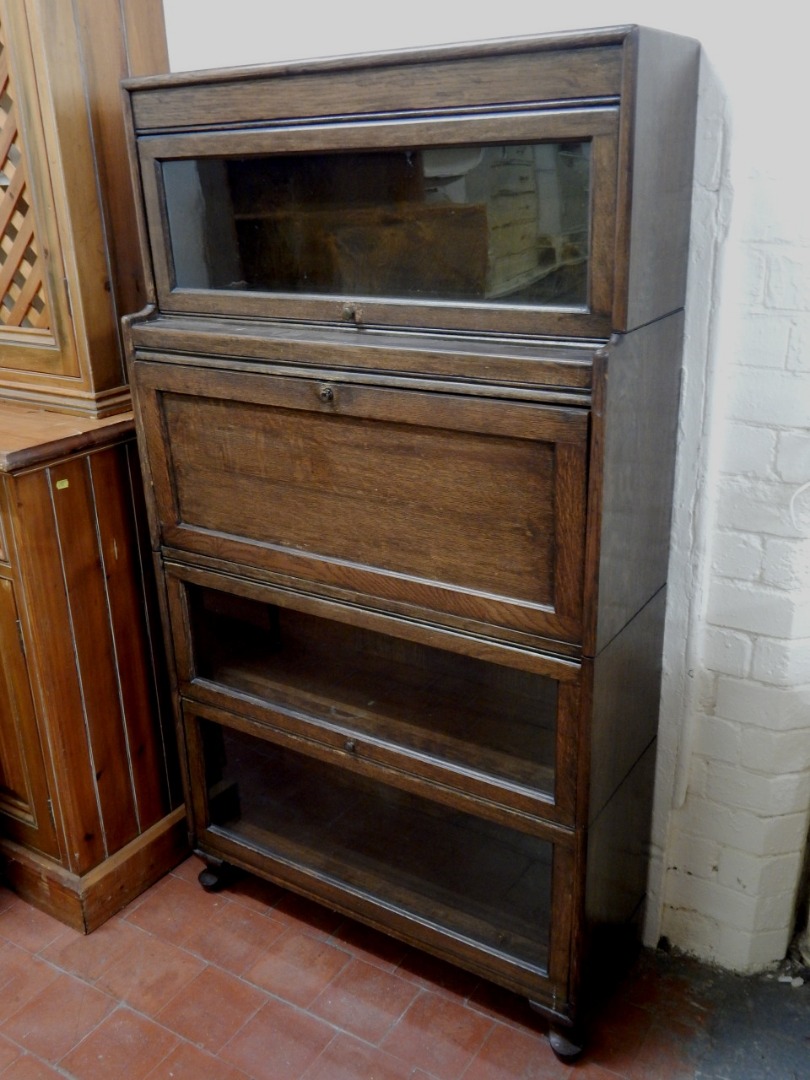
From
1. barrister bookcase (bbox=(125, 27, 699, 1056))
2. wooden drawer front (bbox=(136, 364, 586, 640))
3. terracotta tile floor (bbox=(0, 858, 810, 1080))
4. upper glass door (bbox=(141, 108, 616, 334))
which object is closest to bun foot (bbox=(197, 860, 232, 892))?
terracotta tile floor (bbox=(0, 858, 810, 1080))

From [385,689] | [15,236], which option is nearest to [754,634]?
[385,689]

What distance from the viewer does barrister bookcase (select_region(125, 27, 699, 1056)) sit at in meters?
1.44

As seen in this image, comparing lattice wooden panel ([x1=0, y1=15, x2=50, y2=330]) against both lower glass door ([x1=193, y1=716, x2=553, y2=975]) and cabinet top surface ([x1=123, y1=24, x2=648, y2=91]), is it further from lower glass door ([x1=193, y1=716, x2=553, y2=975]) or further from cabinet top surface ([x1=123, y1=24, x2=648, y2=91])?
lower glass door ([x1=193, y1=716, x2=553, y2=975])

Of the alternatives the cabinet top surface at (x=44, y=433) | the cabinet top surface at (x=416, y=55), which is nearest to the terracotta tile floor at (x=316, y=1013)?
the cabinet top surface at (x=44, y=433)

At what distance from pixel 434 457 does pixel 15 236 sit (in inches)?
45.4

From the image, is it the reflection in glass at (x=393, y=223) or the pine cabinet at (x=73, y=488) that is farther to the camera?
the pine cabinet at (x=73, y=488)

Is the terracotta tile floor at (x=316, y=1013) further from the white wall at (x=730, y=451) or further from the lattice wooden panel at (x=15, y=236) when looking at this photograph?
the lattice wooden panel at (x=15, y=236)

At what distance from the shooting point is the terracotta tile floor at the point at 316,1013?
1876 mm

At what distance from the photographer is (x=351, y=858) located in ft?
6.91

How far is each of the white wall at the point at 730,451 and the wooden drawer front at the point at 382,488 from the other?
415 mm

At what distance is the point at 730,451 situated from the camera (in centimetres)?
176

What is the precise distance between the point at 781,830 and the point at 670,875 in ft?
0.90

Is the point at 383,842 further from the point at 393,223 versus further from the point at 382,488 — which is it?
the point at 393,223

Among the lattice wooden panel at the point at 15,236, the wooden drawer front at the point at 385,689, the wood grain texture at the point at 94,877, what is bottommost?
the wood grain texture at the point at 94,877
